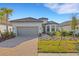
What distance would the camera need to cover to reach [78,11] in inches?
1022

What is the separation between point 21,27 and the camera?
26219 millimetres

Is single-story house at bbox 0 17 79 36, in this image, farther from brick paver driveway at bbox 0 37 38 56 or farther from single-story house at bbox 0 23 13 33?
brick paver driveway at bbox 0 37 38 56

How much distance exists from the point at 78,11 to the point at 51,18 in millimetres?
882

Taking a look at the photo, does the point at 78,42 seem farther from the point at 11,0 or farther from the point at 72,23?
the point at 11,0

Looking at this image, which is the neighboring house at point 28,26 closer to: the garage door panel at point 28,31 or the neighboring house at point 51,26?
the garage door panel at point 28,31

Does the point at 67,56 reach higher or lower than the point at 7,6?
lower

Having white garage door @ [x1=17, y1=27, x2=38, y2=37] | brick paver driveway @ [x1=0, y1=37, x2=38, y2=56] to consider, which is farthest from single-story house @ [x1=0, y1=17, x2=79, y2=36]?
brick paver driveway @ [x1=0, y1=37, x2=38, y2=56]

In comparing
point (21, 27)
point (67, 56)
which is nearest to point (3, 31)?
point (21, 27)

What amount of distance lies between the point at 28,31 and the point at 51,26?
0.75 metres

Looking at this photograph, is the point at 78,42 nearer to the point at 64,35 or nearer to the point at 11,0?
the point at 64,35

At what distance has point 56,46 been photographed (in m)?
25.9

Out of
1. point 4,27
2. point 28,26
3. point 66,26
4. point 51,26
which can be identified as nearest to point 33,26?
point 28,26

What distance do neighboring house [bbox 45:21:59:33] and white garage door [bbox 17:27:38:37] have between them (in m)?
0.35

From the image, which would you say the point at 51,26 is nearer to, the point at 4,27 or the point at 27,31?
the point at 27,31
